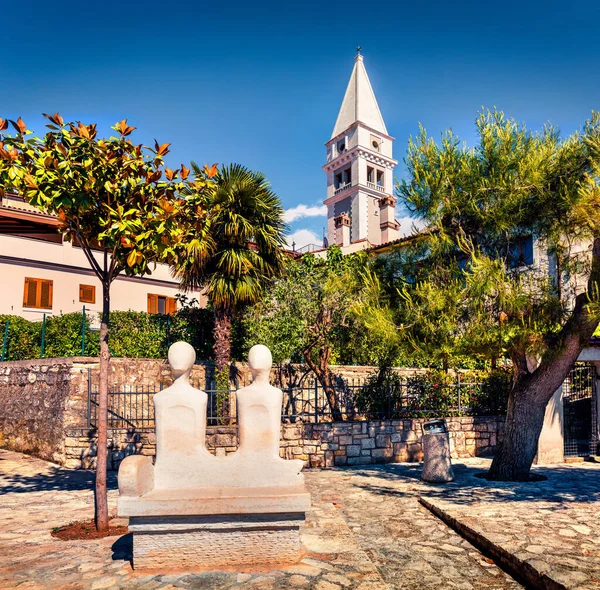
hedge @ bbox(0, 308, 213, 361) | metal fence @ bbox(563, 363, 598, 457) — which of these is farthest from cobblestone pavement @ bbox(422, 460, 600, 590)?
hedge @ bbox(0, 308, 213, 361)

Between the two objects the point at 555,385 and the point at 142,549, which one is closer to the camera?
the point at 142,549

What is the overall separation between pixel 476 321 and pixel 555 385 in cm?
227

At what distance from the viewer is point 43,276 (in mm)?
22016

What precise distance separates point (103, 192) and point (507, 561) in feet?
20.6

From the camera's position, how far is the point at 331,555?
4.93 meters

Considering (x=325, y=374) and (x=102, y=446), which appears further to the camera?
(x=325, y=374)

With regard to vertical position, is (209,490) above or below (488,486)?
above

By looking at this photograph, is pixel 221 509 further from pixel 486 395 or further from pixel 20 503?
→ pixel 486 395

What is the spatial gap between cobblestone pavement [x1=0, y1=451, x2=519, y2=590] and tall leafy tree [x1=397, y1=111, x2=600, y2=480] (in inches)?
112

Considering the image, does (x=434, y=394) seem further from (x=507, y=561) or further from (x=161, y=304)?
(x=161, y=304)

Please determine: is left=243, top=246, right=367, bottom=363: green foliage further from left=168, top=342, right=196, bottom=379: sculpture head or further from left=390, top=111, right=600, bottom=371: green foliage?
left=168, top=342, right=196, bottom=379: sculpture head

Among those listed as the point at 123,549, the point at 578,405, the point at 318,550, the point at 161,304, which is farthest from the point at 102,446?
the point at 161,304

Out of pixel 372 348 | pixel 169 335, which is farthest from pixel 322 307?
pixel 169 335

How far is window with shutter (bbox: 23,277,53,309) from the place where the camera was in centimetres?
2145
